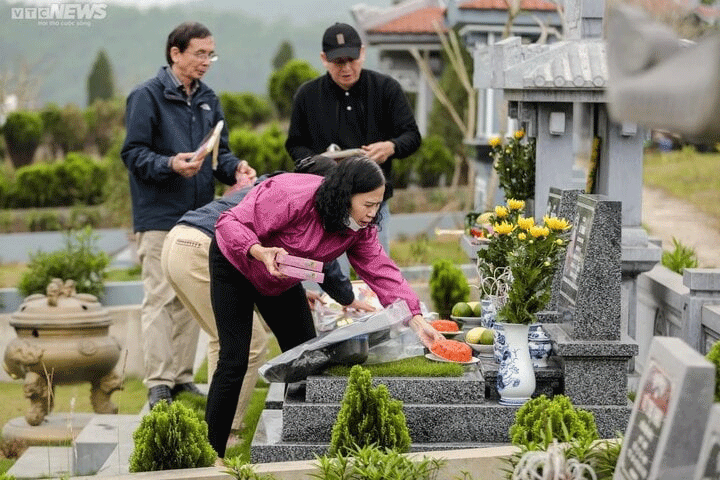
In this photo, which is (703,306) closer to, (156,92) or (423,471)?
(423,471)

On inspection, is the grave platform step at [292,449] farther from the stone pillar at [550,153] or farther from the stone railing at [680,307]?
the stone pillar at [550,153]

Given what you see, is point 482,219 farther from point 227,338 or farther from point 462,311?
point 227,338

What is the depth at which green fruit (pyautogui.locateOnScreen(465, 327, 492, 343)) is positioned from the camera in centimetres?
615

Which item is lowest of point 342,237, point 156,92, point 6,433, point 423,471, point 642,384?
point 6,433

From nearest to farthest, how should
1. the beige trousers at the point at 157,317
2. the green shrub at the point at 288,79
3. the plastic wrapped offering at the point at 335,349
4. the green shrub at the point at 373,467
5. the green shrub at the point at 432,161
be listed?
the green shrub at the point at 373,467 < the plastic wrapped offering at the point at 335,349 < the beige trousers at the point at 157,317 < the green shrub at the point at 432,161 < the green shrub at the point at 288,79

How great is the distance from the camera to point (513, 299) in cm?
553

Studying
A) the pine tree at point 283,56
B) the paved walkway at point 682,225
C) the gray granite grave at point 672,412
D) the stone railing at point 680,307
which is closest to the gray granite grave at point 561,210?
the stone railing at point 680,307

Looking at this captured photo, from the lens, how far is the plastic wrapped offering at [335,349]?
5.52 m

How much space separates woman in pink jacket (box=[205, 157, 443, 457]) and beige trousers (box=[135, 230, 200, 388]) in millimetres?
1801

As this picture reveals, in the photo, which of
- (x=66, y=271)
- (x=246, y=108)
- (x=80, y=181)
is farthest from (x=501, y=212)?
(x=246, y=108)

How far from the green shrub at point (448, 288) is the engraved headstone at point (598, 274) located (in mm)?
3269

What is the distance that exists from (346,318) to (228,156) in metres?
1.42

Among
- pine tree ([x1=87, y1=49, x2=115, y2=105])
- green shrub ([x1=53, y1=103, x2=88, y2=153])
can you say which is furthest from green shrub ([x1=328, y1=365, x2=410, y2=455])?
pine tree ([x1=87, y1=49, x2=115, y2=105])

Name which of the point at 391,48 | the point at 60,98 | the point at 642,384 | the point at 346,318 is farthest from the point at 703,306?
the point at 60,98
